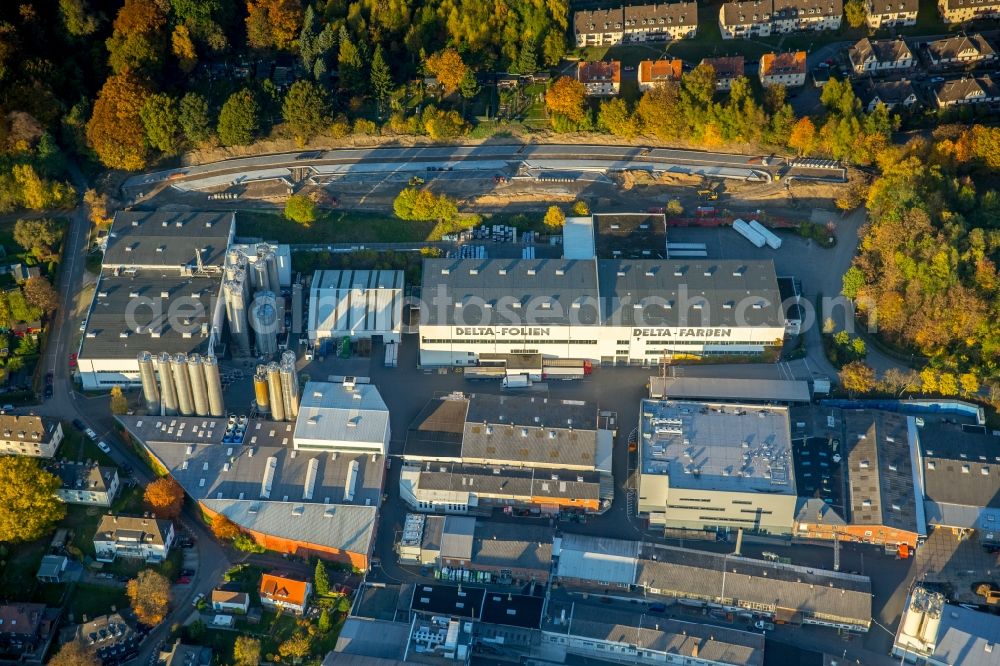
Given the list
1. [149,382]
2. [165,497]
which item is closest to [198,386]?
[149,382]

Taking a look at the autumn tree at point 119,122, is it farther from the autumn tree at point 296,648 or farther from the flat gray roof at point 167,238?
the autumn tree at point 296,648

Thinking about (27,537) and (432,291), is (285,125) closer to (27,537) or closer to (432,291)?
(432,291)

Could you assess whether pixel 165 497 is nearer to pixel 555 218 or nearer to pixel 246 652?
pixel 246 652

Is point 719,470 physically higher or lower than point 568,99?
lower

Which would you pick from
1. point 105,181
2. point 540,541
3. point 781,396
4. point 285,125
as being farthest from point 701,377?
point 105,181

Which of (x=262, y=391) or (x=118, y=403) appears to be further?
(x=118, y=403)
